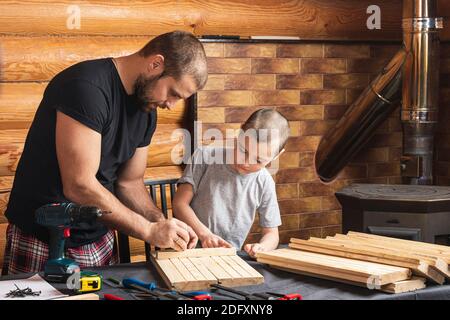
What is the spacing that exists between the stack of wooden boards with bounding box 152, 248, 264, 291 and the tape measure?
205 mm

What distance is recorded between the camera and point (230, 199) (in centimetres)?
322

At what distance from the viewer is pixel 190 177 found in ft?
10.6

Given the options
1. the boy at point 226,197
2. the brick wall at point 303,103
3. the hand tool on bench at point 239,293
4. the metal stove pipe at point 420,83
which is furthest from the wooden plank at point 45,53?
the hand tool on bench at point 239,293

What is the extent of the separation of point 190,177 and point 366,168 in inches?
80.2

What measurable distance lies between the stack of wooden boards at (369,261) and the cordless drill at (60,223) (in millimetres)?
636

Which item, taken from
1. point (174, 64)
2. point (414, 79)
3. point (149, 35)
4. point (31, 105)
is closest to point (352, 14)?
point (414, 79)

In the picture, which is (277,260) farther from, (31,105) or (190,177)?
(31,105)

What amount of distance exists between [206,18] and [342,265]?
237 cm

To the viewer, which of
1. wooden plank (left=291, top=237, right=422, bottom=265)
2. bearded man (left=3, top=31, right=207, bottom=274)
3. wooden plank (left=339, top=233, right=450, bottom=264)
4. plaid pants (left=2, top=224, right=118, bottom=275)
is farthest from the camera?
plaid pants (left=2, top=224, right=118, bottom=275)

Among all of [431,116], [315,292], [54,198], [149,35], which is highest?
[149,35]

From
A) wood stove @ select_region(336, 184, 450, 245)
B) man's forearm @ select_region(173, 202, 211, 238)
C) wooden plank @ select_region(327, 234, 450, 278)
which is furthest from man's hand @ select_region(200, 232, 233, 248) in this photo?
wood stove @ select_region(336, 184, 450, 245)

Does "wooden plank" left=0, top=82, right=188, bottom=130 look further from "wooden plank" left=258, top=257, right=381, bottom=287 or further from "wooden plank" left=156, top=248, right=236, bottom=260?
"wooden plank" left=258, top=257, right=381, bottom=287

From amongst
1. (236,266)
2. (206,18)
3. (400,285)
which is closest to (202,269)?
(236,266)

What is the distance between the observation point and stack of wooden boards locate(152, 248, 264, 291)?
88.7 inches
